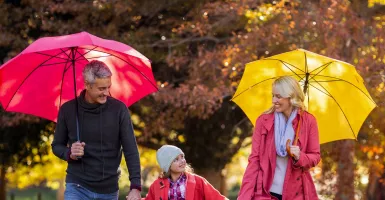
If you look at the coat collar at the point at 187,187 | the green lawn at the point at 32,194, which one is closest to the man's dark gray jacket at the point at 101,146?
the coat collar at the point at 187,187

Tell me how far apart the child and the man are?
2.94ft

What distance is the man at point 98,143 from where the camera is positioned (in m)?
7.08

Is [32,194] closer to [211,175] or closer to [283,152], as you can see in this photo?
[211,175]

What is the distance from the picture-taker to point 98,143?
7125 mm

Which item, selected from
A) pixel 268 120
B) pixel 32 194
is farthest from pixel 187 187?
pixel 32 194

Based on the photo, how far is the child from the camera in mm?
8039

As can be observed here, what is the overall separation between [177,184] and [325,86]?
1.54 meters

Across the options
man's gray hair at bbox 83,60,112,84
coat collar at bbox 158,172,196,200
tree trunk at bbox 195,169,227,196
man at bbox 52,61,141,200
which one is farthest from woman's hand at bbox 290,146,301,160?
tree trunk at bbox 195,169,227,196

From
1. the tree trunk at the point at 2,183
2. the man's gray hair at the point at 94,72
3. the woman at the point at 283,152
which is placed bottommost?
the tree trunk at the point at 2,183

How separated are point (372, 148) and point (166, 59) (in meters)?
4.14

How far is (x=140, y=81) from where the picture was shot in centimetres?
836

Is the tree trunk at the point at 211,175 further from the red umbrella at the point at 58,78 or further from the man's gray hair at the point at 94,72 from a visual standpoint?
the man's gray hair at the point at 94,72

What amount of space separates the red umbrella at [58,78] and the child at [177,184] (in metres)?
0.63

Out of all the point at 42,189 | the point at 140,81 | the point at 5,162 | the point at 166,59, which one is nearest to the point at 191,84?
the point at 166,59
